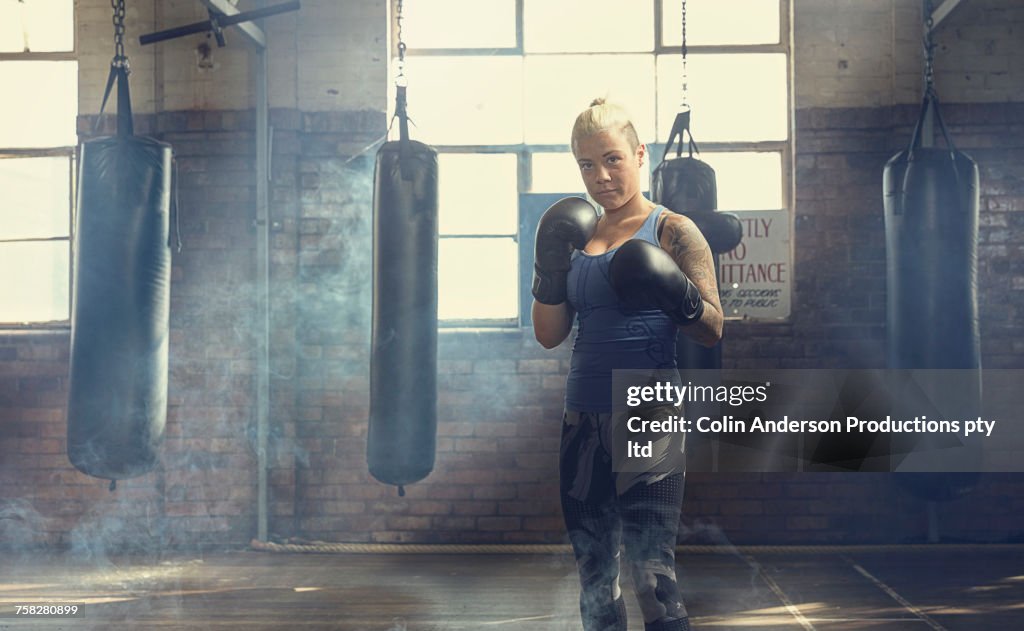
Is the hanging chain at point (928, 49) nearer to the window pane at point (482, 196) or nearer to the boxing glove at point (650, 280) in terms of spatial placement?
the window pane at point (482, 196)

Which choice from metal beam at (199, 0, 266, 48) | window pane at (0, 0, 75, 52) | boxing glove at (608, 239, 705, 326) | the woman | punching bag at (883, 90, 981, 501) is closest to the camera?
boxing glove at (608, 239, 705, 326)

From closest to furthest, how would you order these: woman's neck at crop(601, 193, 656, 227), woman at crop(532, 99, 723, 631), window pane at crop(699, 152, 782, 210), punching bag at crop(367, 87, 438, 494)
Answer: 1. woman at crop(532, 99, 723, 631)
2. woman's neck at crop(601, 193, 656, 227)
3. punching bag at crop(367, 87, 438, 494)
4. window pane at crop(699, 152, 782, 210)

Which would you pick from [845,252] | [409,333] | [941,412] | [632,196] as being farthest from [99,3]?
[941,412]

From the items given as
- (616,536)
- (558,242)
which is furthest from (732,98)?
(616,536)

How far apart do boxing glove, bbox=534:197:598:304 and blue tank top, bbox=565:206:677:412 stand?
4 cm

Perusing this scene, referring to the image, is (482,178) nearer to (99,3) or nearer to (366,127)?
(366,127)

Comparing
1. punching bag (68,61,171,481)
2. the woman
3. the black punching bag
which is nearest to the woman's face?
the woman

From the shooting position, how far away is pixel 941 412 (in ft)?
12.4

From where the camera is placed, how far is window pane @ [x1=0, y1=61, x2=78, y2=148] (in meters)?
4.73

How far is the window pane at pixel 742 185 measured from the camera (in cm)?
465

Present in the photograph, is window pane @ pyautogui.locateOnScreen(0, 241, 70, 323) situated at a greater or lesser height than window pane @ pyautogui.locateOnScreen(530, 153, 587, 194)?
lesser

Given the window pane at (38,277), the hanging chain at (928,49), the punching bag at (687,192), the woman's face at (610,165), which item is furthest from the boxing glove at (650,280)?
the window pane at (38,277)

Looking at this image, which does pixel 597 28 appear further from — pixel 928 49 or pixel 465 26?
pixel 928 49

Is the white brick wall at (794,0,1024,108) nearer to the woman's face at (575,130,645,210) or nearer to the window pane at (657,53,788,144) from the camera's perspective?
the window pane at (657,53,788,144)
